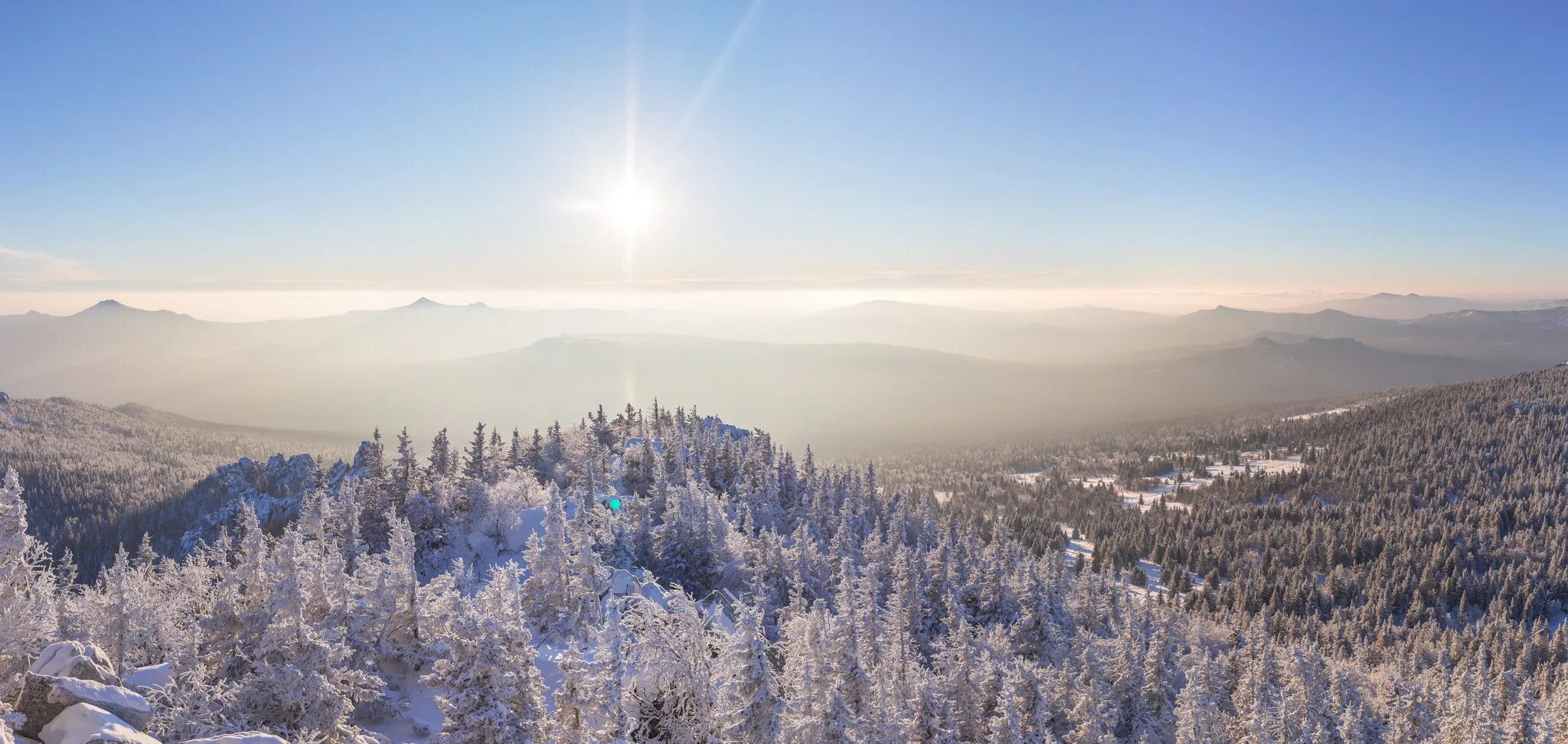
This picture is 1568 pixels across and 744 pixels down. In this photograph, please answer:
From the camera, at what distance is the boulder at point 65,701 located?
Answer: 16.4 m

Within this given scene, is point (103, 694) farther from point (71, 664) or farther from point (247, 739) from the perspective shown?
point (247, 739)

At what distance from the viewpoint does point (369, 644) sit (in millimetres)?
31516

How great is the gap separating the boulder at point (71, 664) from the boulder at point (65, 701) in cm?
54

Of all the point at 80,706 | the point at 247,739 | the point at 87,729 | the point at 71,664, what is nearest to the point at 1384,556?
the point at 247,739

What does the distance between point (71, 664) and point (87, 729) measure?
17.8 ft

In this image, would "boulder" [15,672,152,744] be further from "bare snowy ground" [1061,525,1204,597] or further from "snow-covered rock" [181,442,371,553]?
"snow-covered rock" [181,442,371,553]

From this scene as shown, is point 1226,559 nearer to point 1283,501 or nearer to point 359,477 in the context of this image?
point 1283,501

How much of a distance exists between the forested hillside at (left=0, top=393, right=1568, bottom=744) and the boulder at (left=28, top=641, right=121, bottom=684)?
2240 millimetres

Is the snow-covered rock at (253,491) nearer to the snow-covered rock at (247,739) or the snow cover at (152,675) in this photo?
the snow cover at (152,675)

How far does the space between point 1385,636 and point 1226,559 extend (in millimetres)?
41918

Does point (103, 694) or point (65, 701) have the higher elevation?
point (65, 701)

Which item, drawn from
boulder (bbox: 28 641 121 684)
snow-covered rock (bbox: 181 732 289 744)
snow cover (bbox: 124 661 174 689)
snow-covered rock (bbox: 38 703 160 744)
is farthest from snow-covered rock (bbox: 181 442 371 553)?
snow-covered rock (bbox: 181 732 289 744)

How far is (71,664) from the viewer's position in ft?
60.1

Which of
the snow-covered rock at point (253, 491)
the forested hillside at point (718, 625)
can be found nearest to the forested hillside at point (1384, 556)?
the forested hillside at point (718, 625)
